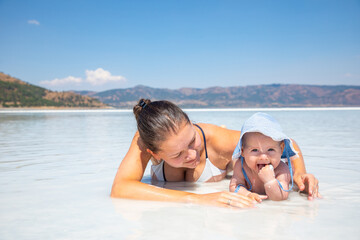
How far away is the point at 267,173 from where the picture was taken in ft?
7.64

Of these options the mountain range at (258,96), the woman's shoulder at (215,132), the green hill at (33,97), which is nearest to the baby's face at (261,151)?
the woman's shoulder at (215,132)

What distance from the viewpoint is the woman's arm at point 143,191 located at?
7.36 ft

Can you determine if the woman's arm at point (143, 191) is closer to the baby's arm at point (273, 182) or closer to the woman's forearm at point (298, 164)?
the baby's arm at point (273, 182)

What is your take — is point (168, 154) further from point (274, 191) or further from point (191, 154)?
point (274, 191)

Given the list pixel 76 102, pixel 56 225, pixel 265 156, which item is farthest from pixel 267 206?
pixel 76 102

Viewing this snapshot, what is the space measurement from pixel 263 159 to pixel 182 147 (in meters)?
0.68

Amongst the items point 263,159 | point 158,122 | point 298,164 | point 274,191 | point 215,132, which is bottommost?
point 274,191

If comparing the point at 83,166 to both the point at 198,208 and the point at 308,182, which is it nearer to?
the point at 198,208

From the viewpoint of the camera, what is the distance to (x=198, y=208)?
222 centimetres

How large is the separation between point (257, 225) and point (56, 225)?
134cm

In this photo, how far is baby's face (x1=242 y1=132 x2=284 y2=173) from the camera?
2391mm

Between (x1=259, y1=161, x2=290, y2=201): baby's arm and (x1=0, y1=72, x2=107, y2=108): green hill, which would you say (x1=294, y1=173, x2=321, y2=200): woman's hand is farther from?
(x1=0, y1=72, x2=107, y2=108): green hill

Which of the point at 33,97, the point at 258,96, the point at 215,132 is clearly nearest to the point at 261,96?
the point at 258,96

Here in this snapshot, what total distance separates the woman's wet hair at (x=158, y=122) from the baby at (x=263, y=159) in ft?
1.89
